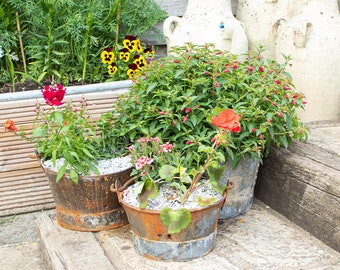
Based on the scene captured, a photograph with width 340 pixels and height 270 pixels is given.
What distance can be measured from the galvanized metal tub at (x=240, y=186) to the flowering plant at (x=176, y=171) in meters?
0.24

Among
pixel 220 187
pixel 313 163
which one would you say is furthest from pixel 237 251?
pixel 313 163

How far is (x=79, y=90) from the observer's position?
283cm

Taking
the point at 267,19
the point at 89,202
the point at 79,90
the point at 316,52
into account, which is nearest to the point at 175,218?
the point at 89,202

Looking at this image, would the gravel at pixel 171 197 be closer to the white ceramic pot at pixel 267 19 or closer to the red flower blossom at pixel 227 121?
the red flower blossom at pixel 227 121

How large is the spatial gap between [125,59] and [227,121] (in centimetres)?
141

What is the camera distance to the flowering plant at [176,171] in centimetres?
191

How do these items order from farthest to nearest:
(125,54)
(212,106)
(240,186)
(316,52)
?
1. (125,54)
2. (316,52)
3. (240,186)
4. (212,106)

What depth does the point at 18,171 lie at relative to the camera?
282cm

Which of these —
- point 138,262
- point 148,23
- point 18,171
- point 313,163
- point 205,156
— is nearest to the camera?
point 138,262

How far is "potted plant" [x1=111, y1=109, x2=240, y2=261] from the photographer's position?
2004 mm

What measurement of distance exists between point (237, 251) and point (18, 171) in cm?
125

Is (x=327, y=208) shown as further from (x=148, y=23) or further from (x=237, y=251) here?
(x=148, y=23)

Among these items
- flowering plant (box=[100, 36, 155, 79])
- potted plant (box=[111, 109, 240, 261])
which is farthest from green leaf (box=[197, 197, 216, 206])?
flowering plant (box=[100, 36, 155, 79])

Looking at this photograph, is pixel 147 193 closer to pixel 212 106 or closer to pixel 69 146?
pixel 69 146
